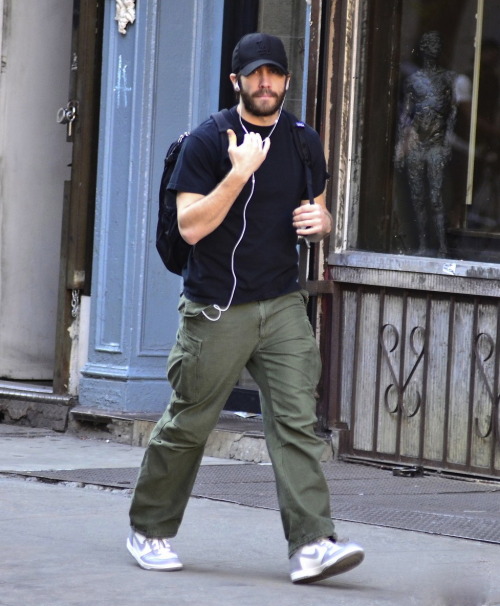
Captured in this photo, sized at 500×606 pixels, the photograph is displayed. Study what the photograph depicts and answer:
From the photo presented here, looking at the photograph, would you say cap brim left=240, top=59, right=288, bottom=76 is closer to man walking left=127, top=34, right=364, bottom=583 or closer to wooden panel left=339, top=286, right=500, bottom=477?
man walking left=127, top=34, right=364, bottom=583

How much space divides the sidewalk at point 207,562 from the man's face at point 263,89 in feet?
5.23

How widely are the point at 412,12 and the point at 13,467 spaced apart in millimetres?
3175

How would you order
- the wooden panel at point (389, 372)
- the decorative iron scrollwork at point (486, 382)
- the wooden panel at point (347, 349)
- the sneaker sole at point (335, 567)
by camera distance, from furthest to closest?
the wooden panel at point (347, 349)
the wooden panel at point (389, 372)
the decorative iron scrollwork at point (486, 382)
the sneaker sole at point (335, 567)

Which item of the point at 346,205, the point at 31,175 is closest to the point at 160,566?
the point at 346,205

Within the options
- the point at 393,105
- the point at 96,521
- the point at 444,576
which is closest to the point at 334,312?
the point at 393,105

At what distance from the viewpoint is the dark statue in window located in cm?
798

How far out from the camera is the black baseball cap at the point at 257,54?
16.6 ft

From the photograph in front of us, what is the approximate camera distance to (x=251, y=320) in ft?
17.1

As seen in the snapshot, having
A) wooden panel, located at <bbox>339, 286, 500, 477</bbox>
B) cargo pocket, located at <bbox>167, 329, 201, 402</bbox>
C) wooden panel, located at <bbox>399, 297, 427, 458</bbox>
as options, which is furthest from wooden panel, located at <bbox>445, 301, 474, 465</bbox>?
cargo pocket, located at <bbox>167, 329, 201, 402</bbox>

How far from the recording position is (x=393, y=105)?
820 centimetres

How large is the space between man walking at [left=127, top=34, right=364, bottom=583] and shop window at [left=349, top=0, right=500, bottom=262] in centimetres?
269

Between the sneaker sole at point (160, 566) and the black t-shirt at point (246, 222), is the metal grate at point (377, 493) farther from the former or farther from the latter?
the black t-shirt at point (246, 222)

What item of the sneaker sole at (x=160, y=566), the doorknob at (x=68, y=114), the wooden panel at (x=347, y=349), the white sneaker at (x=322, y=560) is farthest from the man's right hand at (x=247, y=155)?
the doorknob at (x=68, y=114)

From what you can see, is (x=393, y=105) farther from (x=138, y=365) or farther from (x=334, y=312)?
(x=138, y=365)
